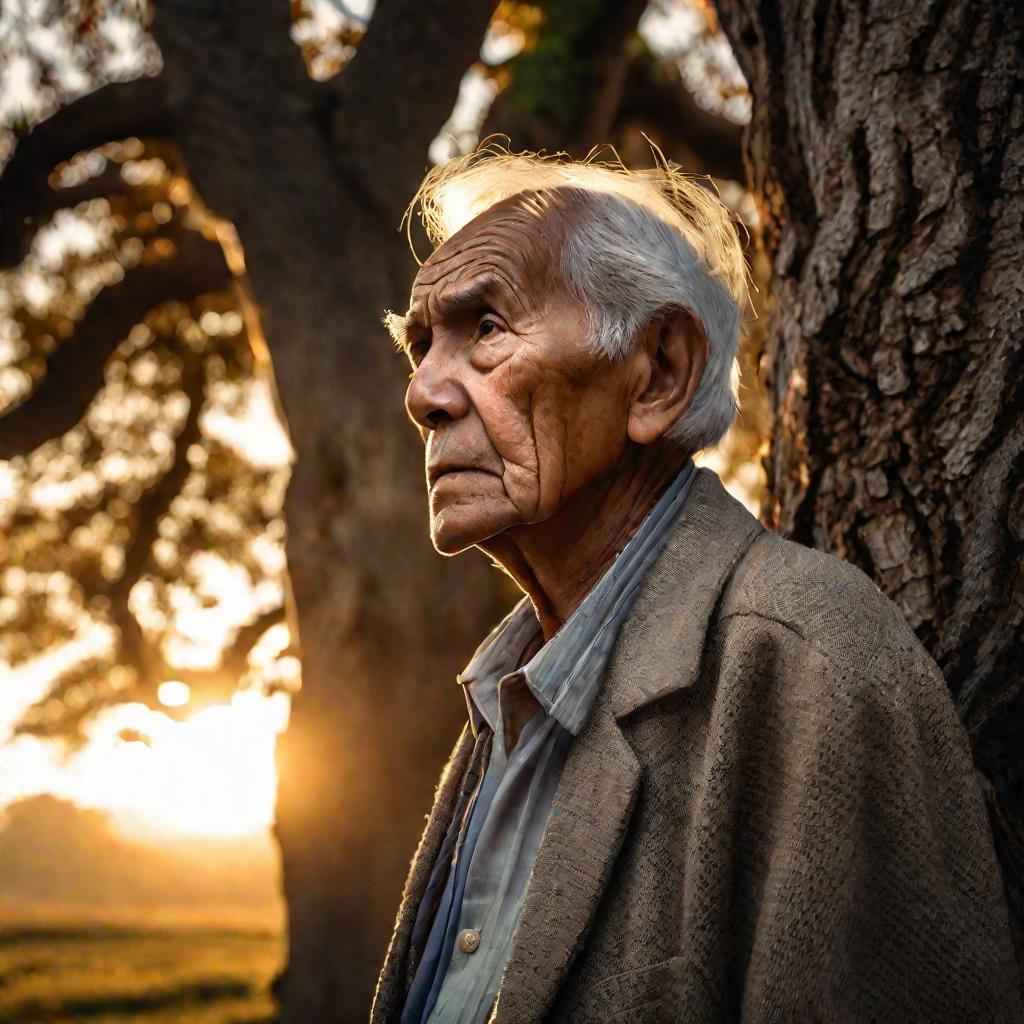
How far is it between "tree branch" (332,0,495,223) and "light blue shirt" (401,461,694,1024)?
4193 millimetres

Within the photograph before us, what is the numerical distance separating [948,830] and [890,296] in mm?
1249

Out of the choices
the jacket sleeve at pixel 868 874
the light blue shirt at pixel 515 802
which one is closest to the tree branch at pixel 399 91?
the light blue shirt at pixel 515 802

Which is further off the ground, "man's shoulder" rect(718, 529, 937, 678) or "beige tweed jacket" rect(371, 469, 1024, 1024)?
"man's shoulder" rect(718, 529, 937, 678)

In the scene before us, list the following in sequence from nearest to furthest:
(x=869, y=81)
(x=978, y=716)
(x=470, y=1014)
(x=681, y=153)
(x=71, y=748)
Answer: (x=470, y=1014), (x=978, y=716), (x=869, y=81), (x=681, y=153), (x=71, y=748)

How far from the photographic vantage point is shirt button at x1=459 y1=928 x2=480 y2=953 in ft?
6.34

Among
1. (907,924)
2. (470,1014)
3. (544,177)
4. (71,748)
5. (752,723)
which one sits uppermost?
(544,177)

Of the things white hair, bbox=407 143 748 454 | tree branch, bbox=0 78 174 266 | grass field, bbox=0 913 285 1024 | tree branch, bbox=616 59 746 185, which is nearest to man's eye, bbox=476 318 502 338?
white hair, bbox=407 143 748 454

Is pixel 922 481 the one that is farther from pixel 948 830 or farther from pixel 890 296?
pixel 948 830

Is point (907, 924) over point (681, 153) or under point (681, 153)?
under

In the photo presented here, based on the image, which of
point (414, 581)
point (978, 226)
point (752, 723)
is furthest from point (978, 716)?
point (414, 581)

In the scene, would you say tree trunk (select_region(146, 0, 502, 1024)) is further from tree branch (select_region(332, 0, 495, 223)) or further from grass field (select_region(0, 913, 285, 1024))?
grass field (select_region(0, 913, 285, 1024))

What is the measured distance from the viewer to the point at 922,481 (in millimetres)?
2334

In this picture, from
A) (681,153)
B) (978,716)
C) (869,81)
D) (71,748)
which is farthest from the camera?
(71,748)

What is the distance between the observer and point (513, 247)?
2215 mm
